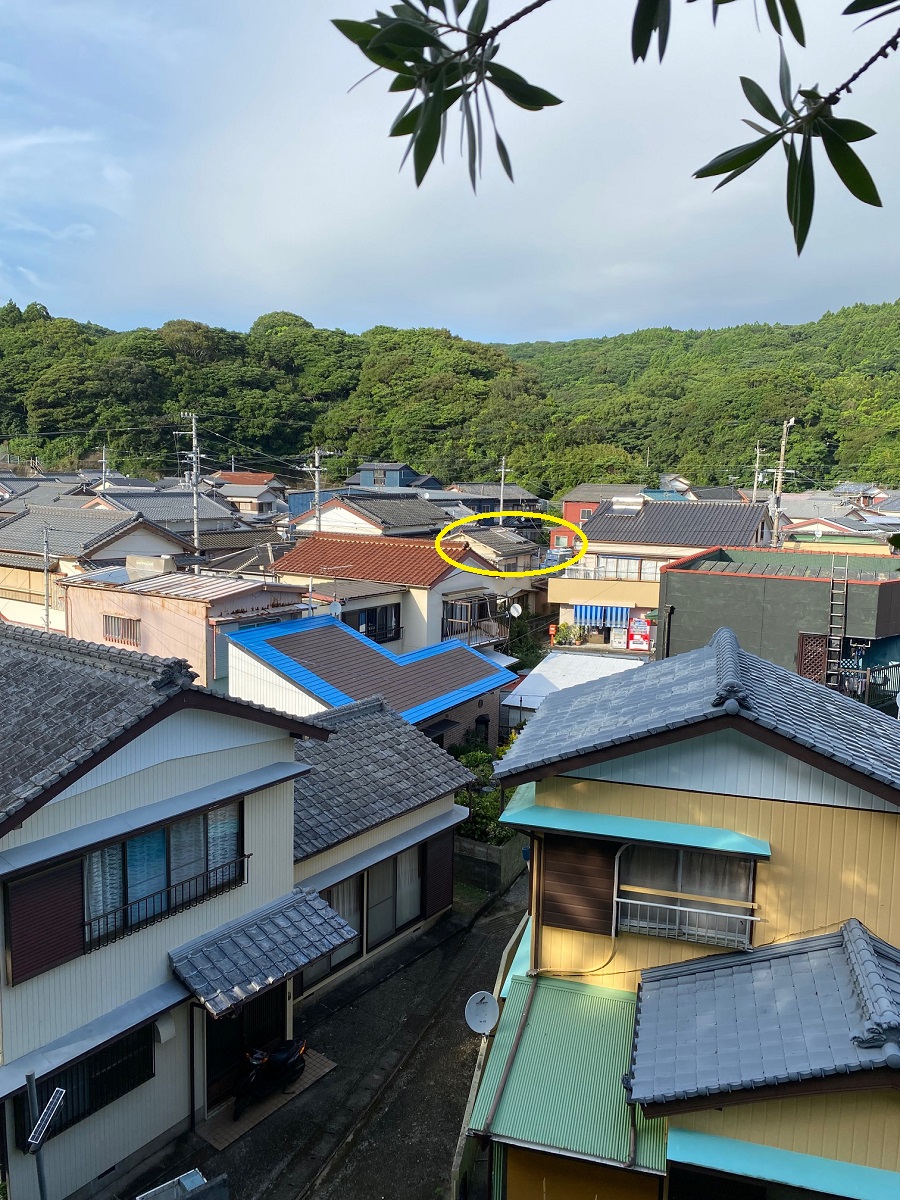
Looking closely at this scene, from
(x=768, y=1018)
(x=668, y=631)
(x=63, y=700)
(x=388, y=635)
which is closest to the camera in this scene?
(x=768, y=1018)

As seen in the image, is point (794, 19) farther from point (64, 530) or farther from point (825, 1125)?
point (64, 530)

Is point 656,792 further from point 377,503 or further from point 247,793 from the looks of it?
point 377,503

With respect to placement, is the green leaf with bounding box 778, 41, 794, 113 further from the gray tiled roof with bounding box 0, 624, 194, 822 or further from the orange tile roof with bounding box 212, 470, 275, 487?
the orange tile roof with bounding box 212, 470, 275, 487

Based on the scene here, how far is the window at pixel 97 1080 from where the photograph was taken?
6.91 meters

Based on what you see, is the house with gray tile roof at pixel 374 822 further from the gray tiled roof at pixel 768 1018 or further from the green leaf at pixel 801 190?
the green leaf at pixel 801 190

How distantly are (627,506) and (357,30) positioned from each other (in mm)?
34646

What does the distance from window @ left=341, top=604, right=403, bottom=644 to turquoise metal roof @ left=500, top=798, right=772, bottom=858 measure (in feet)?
52.9

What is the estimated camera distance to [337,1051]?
1009 centimetres

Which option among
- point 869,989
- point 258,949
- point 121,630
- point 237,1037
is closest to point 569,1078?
point 869,989

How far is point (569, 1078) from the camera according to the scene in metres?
6.45

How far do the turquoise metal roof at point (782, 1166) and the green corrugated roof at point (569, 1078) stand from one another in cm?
31

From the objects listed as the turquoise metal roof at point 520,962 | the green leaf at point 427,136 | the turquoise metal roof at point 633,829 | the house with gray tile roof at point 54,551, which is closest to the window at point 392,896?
the turquoise metal roof at point 520,962

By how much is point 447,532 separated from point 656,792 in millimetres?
27134

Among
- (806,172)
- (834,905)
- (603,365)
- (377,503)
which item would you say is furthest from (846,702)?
(603,365)
